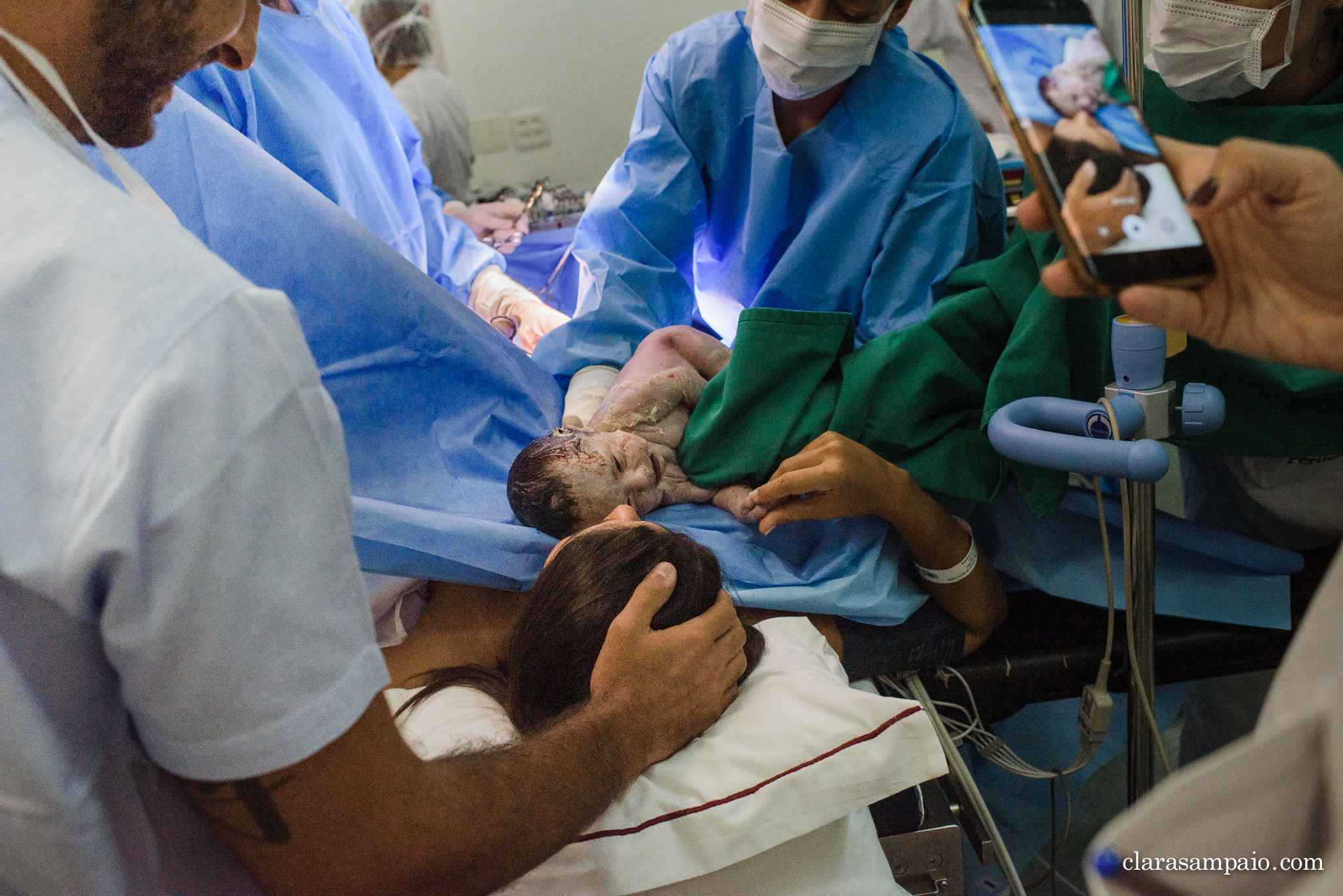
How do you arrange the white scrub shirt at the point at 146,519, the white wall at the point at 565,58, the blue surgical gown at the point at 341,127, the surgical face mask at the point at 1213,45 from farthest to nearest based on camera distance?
the white wall at the point at 565,58 → the blue surgical gown at the point at 341,127 → the surgical face mask at the point at 1213,45 → the white scrub shirt at the point at 146,519

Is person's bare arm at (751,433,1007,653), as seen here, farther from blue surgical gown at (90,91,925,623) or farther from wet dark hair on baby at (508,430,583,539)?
wet dark hair on baby at (508,430,583,539)

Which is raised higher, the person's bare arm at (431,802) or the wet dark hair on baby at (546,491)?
the person's bare arm at (431,802)

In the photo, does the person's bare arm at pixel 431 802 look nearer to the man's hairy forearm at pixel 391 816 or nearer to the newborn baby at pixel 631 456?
the man's hairy forearm at pixel 391 816

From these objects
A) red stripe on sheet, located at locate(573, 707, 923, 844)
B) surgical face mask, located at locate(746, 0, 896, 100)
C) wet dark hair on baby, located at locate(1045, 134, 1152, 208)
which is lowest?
red stripe on sheet, located at locate(573, 707, 923, 844)

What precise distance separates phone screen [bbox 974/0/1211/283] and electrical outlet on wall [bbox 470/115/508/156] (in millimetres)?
3680

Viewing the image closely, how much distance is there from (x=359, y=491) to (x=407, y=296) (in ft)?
1.45

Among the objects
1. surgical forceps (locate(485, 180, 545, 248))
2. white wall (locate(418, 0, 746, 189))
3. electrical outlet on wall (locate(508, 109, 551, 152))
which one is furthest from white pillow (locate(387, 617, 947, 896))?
electrical outlet on wall (locate(508, 109, 551, 152))

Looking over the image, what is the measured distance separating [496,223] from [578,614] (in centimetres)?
215

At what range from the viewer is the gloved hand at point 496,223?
2.95 m

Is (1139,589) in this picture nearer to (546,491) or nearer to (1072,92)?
(1072,92)

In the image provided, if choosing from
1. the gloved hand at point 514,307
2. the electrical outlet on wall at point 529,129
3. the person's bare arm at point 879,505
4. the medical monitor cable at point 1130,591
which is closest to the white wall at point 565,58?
the electrical outlet on wall at point 529,129

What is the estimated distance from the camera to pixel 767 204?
2037mm

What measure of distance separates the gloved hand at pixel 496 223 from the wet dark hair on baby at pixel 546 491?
1507mm

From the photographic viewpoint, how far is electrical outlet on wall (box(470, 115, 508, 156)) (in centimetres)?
415
